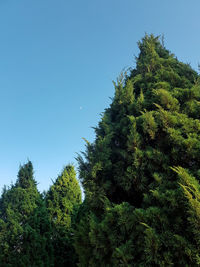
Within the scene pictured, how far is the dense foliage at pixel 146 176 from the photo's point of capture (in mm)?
3145

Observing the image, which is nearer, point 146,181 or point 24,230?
point 146,181

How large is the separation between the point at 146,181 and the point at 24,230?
23.4 feet

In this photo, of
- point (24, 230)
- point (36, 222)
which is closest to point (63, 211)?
point (36, 222)

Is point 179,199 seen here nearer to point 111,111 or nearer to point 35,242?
point 111,111

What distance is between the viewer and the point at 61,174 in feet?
42.3

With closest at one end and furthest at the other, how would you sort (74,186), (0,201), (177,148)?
(177,148) → (0,201) → (74,186)

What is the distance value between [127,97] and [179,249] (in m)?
3.74

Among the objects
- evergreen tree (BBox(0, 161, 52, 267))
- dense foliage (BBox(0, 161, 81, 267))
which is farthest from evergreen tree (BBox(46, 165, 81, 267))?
evergreen tree (BBox(0, 161, 52, 267))

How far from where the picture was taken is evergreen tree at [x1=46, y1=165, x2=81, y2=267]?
10.1m

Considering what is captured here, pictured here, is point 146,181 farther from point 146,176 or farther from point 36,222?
point 36,222

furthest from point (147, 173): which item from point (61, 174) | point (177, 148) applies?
point (61, 174)

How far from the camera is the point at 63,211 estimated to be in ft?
37.1

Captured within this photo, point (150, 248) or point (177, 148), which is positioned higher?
point (177, 148)

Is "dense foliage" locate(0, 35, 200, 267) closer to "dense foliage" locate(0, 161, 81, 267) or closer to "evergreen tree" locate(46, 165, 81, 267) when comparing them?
"dense foliage" locate(0, 161, 81, 267)
